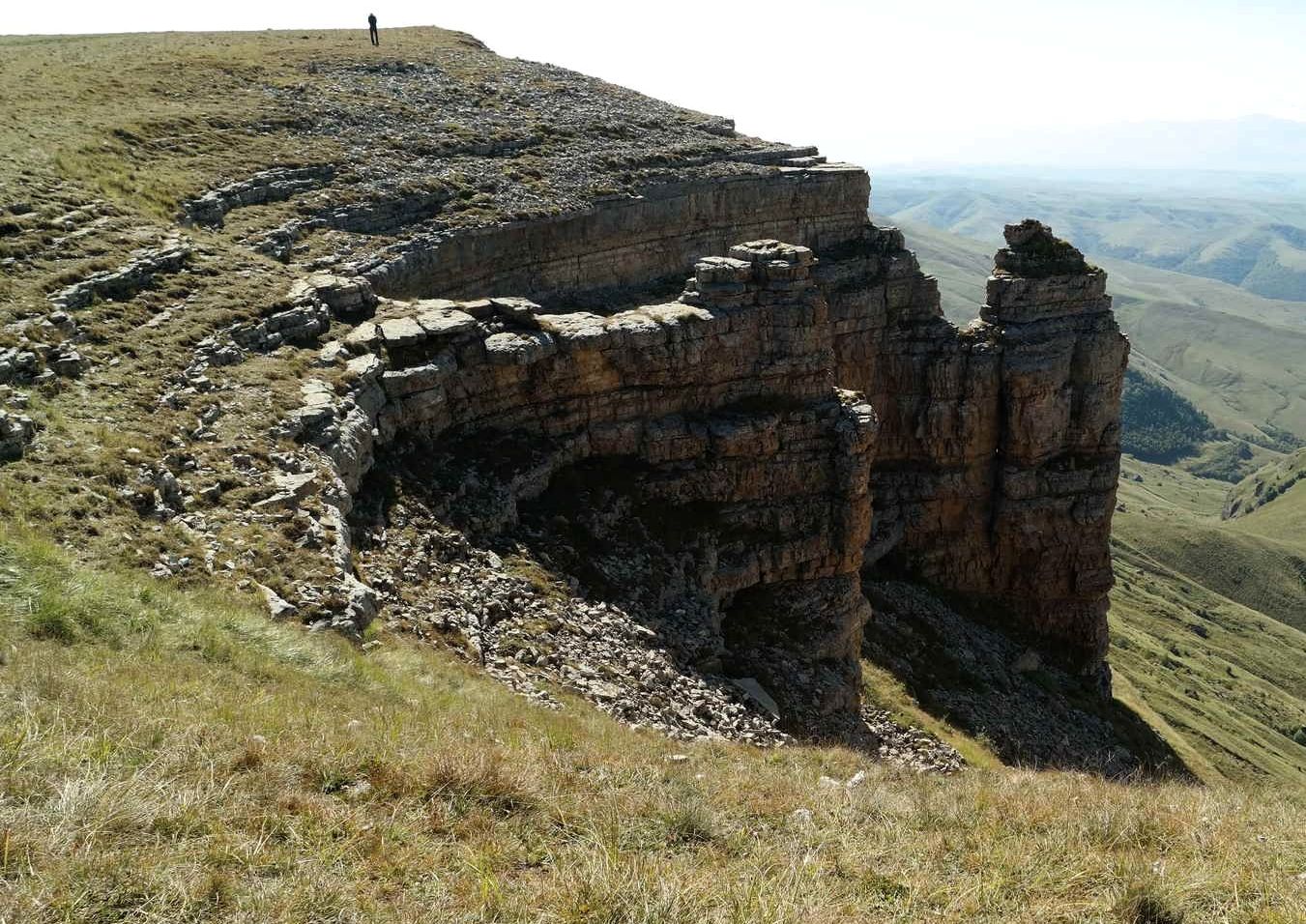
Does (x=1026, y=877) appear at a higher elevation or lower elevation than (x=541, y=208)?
lower

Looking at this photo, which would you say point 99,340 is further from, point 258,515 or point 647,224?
point 647,224

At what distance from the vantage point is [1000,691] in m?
52.5

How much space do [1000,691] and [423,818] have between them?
48.1m

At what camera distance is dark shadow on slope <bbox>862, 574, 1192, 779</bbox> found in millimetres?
47719

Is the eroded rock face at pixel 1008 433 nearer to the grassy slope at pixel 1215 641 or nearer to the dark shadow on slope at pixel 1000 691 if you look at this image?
the dark shadow on slope at pixel 1000 691

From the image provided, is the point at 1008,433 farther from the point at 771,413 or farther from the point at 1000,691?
the point at 771,413

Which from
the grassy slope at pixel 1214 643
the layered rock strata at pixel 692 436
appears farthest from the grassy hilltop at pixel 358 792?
the grassy slope at pixel 1214 643

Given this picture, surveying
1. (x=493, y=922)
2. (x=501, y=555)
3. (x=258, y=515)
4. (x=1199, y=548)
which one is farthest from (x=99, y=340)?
(x=1199, y=548)

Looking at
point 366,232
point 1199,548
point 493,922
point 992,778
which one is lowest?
point 1199,548

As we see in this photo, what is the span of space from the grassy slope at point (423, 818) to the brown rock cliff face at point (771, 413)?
9242 mm

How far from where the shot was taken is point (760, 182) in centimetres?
6384

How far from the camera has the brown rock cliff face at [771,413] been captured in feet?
107

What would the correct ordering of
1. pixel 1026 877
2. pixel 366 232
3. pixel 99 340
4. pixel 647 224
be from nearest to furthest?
pixel 1026 877 < pixel 99 340 < pixel 366 232 < pixel 647 224

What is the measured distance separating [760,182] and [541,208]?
17.6m
